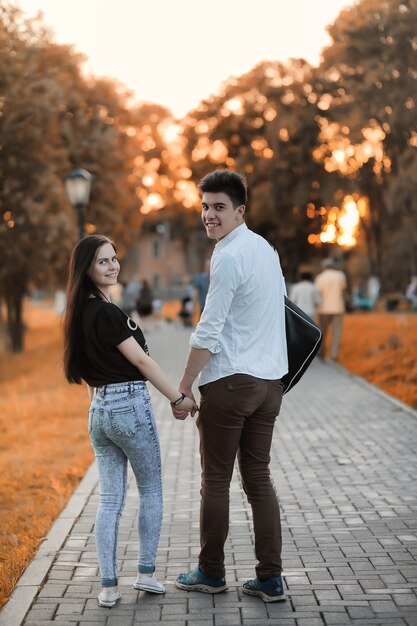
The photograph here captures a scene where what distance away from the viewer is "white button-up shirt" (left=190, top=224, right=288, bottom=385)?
14.8 feet

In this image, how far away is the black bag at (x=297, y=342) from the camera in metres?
4.88

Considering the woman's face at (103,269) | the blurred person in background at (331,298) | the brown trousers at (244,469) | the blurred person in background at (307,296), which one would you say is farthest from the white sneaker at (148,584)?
the blurred person in background at (331,298)

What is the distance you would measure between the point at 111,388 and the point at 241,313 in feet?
2.29

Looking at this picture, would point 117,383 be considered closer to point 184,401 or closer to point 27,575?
point 184,401

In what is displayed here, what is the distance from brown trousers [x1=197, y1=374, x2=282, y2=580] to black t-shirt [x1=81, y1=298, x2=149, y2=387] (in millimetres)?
397

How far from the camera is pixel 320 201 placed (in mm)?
42312

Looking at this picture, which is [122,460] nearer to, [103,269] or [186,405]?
[186,405]

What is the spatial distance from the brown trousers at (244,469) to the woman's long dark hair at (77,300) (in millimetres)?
613

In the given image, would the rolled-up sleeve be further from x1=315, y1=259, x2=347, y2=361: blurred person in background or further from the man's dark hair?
x1=315, y1=259, x2=347, y2=361: blurred person in background

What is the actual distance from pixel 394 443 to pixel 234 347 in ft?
17.2

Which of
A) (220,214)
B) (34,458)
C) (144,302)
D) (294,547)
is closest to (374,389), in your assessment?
(34,458)

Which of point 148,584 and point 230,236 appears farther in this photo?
point 148,584

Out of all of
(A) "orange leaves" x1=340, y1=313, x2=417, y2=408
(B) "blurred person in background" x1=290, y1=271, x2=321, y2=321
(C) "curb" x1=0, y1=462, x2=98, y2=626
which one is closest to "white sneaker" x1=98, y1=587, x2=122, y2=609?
(C) "curb" x1=0, y1=462, x2=98, y2=626

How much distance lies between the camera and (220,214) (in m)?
4.62
